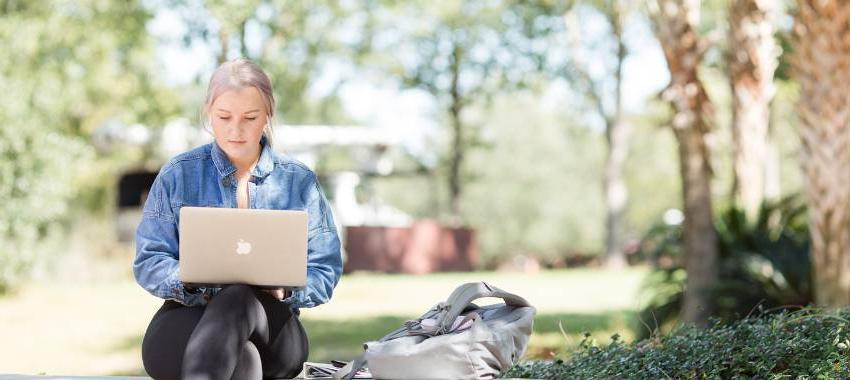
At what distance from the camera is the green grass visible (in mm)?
10352


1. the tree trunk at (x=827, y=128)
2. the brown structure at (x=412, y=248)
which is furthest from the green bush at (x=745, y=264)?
the brown structure at (x=412, y=248)

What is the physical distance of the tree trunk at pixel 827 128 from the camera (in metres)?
6.74

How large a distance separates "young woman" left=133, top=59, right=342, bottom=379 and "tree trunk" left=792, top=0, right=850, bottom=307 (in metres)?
4.18

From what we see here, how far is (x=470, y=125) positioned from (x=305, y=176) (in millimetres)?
28406

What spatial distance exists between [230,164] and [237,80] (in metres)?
0.27

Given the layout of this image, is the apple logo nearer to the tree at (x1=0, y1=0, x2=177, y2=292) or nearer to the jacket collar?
the jacket collar

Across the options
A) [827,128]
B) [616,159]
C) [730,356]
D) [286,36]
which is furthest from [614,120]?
[730,356]

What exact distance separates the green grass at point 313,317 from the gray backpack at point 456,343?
4044mm

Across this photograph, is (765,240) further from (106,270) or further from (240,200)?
(106,270)

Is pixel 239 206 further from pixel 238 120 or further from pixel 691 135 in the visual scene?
pixel 691 135

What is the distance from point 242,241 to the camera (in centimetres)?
323

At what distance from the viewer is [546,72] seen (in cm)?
2928

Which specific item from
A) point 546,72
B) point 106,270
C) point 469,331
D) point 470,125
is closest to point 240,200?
point 469,331

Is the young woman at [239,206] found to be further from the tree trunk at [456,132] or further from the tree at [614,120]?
the tree trunk at [456,132]
